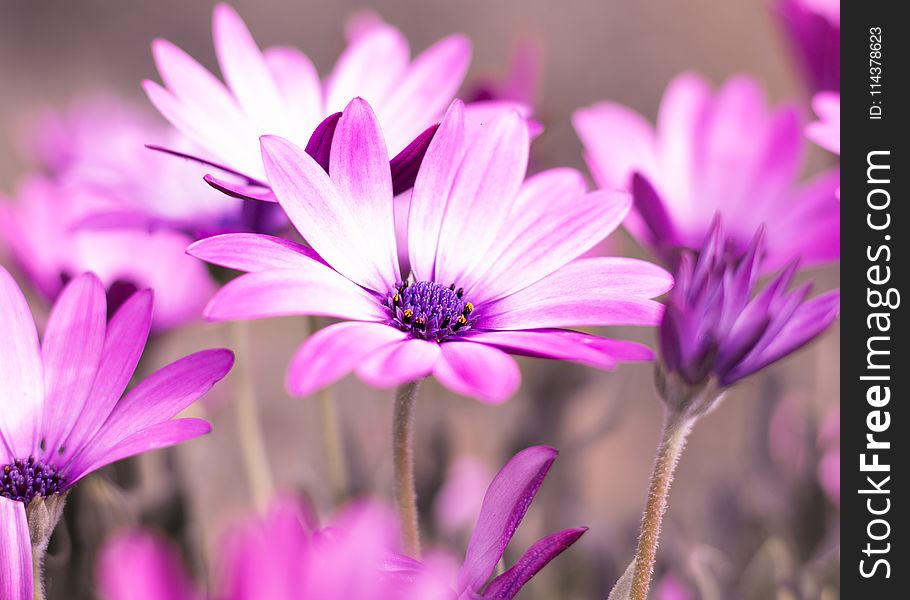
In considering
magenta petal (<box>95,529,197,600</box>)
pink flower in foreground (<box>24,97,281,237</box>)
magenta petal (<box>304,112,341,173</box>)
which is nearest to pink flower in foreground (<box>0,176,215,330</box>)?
pink flower in foreground (<box>24,97,281,237</box>)

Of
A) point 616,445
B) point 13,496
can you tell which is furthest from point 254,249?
point 616,445

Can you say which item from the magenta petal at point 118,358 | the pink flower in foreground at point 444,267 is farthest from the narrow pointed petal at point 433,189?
the magenta petal at point 118,358

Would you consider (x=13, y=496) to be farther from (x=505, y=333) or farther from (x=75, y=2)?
(x=75, y=2)

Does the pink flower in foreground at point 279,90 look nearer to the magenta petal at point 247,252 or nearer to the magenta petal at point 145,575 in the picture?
the magenta petal at point 247,252

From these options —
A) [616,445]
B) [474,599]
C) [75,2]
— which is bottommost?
[474,599]

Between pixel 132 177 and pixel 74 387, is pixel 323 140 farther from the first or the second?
pixel 132 177
